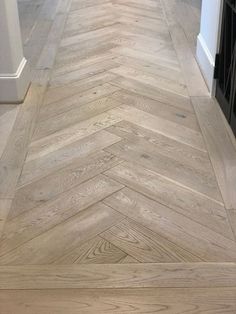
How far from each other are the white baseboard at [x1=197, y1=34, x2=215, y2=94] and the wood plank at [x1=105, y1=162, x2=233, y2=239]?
1.08 meters

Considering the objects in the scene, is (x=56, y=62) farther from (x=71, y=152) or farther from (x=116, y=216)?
(x=116, y=216)

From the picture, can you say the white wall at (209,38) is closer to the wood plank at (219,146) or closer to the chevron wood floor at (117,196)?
the chevron wood floor at (117,196)

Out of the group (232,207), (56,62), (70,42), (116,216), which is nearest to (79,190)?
(116,216)

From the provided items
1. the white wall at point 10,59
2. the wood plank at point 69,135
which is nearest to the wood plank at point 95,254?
the wood plank at point 69,135

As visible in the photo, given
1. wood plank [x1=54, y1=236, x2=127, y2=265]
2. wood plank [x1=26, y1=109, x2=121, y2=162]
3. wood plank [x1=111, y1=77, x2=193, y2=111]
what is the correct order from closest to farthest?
wood plank [x1=54, y1=236, x2=127, y2=265], wood plank [x1=26, y1=109, x2=121, y2=162], wood plank [x1=111, y1=77, x2=193, y2=111]

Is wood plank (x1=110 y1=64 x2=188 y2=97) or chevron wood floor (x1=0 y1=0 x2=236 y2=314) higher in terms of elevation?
wood plank (x1=110 y1=64 x2=188 y2=97)

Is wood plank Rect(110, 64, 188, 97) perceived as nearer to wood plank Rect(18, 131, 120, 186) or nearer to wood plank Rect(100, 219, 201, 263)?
wood plank Rect(18, 131, 120, 186)

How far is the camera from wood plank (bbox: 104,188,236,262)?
5.61 feet

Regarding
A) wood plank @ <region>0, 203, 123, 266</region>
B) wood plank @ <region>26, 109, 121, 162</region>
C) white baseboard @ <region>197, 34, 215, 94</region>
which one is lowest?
wood plank @ <region>0, 203, 123, 266</region>

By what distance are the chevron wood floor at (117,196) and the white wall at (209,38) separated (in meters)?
0.09

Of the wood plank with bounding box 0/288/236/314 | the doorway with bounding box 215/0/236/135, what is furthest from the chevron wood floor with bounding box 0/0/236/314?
the doorway with bounding box 215/0/236/135

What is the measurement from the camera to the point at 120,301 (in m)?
1.50

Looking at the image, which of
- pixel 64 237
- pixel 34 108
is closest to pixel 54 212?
pixel 64 237

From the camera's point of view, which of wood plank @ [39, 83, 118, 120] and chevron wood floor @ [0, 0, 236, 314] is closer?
chevron wood floor @ [0, 0, 236, 314]
